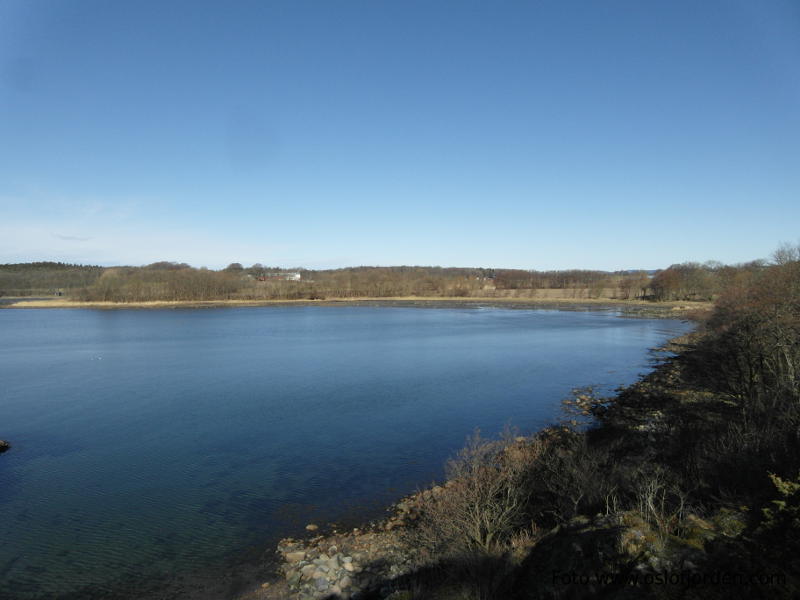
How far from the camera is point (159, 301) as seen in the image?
310 ft

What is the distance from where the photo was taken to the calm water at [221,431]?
1053cm

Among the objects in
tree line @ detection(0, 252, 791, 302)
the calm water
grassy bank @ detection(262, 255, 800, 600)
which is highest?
tree line @ detection(0, 252, 791, 302)

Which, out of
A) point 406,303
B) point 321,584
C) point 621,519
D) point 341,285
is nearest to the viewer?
point 621,519

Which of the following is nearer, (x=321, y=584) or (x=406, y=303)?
(x=321, y=584)

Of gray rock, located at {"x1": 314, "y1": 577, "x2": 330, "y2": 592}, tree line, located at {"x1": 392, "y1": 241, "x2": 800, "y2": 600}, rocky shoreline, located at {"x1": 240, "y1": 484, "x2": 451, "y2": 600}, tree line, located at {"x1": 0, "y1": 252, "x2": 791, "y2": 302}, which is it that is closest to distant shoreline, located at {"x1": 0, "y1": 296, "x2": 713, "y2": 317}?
tree line, located at {"x1": 0, "y1": 252, "x2": 791, "y2": 302}

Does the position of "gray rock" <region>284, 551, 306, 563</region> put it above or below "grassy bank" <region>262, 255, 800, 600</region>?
below

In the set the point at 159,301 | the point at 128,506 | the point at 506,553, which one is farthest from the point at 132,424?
the point at 159,301

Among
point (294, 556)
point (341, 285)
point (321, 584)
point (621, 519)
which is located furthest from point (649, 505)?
point (341, 285)

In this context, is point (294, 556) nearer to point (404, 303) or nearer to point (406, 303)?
point (404, 303)

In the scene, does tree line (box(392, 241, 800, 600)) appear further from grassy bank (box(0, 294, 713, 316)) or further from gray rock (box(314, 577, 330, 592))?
Answer: grassy bank (box(0, 294, 713, 316))

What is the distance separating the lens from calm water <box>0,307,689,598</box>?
1053 centimetres

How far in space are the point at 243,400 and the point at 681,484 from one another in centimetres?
1931

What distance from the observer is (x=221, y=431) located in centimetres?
1825

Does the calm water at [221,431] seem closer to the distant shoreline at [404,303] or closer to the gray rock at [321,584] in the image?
the gray rock at [321,584]
